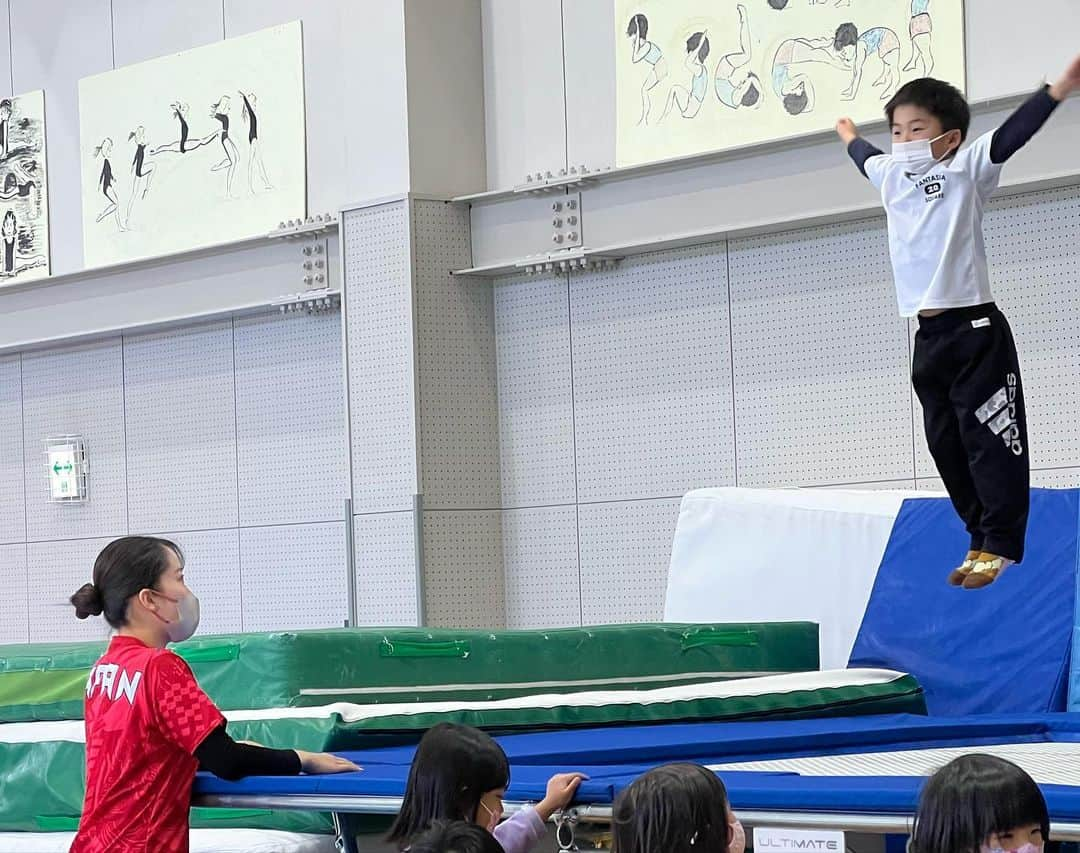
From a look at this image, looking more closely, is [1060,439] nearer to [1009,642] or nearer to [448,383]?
[1009,642]

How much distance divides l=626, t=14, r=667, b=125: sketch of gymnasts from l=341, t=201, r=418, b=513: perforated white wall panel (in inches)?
48.6

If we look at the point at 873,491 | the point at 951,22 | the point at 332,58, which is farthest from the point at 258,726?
the point at 332,58

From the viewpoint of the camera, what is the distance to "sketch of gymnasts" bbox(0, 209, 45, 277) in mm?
9922

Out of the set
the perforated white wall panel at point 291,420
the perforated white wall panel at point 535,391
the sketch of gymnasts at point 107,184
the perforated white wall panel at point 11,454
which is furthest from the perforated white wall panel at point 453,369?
the perforated white wall panel at point 11,454

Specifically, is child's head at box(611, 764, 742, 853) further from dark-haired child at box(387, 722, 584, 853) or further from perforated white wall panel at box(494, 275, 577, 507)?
perforated white wall panel at box(494, 275, 577, 507)

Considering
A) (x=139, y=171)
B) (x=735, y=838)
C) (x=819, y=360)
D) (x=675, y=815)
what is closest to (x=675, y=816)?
(x=675, y=815)

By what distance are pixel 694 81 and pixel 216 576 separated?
12.4 feet

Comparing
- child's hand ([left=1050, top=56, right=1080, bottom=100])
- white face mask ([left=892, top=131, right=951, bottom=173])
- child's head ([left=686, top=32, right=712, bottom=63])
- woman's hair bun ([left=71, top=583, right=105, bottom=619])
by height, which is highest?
child's head ([left=686, top=32, right=712, bottom=63])

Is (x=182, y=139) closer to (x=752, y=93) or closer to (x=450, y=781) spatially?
(x=752, y=93)

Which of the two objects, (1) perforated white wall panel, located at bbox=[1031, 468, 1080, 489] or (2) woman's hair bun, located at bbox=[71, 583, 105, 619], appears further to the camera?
(1) perforated white wall panel, located at bbox=[1031, 468, 1080, 489]

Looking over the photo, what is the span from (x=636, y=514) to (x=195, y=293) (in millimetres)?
2905

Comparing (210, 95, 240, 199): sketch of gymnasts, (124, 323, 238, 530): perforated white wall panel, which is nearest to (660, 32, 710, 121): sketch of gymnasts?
(210, 95, 240, 199): sketch of gymnasts

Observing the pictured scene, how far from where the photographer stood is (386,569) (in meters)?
7.80

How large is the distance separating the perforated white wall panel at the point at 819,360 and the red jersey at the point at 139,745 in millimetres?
4084
